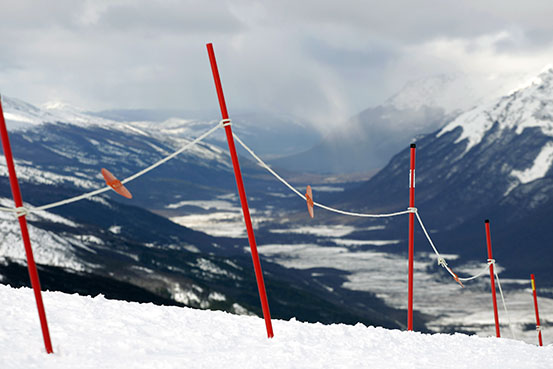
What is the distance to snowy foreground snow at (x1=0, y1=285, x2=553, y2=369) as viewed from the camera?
1571 centimetres

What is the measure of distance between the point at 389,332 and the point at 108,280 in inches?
4360

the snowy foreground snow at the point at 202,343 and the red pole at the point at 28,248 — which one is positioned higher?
the red pole at the point at 28,248

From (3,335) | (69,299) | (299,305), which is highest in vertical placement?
(299,305)

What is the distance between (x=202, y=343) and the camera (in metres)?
17.8

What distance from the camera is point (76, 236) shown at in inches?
6939

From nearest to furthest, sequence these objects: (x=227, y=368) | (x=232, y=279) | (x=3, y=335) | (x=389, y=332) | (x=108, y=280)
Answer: (x=227, y=368), (x=3, y=335), (x=389, y=332), (x=108, y=280), (x=232, y=279)

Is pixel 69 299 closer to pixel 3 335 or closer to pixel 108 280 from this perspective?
pixel 3 335

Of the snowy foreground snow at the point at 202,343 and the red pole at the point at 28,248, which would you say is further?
the snowy foreground snow at the point at 202,343

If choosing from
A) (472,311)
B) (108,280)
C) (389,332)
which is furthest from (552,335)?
(389,332)

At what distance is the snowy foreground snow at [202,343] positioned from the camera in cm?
1571

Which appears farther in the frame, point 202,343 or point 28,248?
point 202,343

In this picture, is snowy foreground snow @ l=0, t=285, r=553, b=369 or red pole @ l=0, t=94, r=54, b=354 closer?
red pole @ l=0, t=94, r=54, b=354

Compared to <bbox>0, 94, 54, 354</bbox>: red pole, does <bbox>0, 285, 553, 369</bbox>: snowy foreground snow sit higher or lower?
lower

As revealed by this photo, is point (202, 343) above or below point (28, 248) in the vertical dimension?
below
